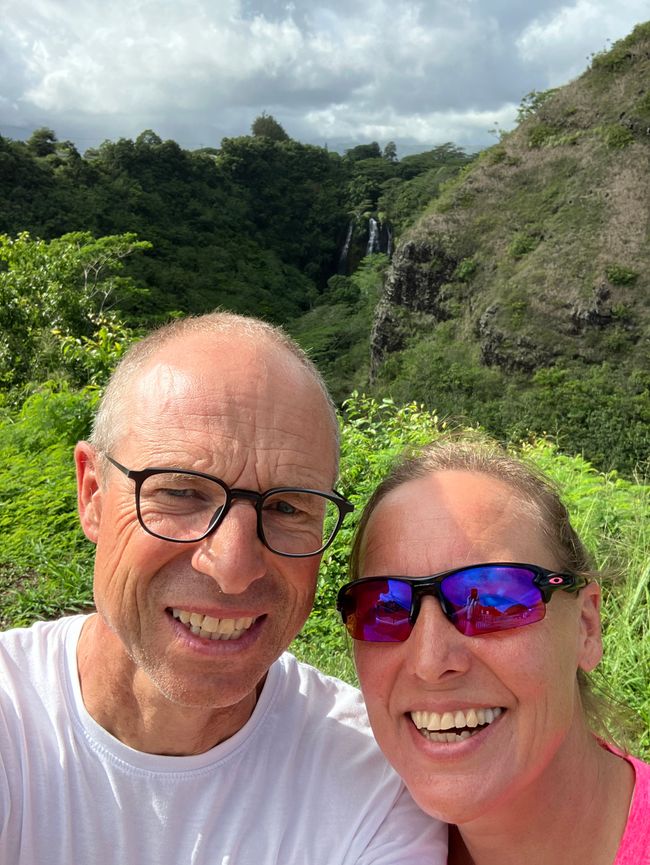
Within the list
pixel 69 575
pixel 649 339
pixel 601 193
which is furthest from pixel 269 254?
pixel 69 575

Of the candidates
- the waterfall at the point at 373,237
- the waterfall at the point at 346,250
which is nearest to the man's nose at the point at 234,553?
the waterfall at the point at 373,237

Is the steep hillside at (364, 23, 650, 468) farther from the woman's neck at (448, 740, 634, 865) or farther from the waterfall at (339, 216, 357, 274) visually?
the waterfall at (339, 216, 357, 274)

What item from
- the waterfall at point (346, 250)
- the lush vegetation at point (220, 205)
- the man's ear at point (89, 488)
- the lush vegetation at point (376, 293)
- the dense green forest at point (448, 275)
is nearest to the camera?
the man's ear at point (89, 488)

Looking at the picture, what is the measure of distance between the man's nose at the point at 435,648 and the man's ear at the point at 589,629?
0.29 meters

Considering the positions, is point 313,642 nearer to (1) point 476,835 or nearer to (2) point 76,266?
(1) point 476,835

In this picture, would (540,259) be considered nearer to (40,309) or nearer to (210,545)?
(40,309)

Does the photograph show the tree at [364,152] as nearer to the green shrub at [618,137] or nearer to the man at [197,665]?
the green shrub at [618,137]

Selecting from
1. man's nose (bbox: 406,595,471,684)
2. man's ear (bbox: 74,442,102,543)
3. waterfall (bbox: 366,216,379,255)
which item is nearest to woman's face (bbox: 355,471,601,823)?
man's nose (bbox: 406,595,471,684)

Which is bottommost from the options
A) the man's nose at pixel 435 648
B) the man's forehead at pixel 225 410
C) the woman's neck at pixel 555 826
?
the woman's neck at pixel 555 826

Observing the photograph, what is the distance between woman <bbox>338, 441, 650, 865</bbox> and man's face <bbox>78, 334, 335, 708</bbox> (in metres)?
0.19

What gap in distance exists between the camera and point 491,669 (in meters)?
1.33

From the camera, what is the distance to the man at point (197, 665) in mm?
1336

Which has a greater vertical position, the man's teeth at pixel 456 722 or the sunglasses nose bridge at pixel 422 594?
the sunglasses nose bridge at pixel 422 594

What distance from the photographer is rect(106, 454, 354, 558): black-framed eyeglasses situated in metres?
1.34
